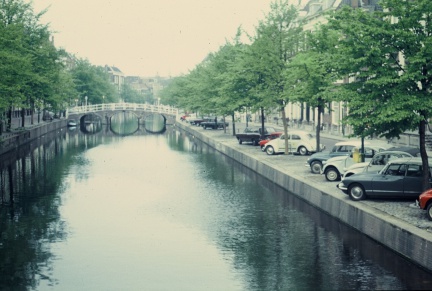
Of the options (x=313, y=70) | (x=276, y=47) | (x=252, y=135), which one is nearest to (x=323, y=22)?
(x=252, y=135)

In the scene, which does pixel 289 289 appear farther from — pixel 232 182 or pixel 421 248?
pixel 232 182

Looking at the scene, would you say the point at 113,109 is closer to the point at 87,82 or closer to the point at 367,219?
the point at 87,82

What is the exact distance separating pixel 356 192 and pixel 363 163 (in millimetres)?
4685

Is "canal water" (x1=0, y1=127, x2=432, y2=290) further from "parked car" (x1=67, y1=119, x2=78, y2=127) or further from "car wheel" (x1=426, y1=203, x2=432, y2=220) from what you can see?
"parked car" (x1=67, y1=119, x2=78, y2=127)

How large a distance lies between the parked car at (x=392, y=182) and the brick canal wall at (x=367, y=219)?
0.62 m

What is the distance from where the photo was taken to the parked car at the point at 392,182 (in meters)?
25.1

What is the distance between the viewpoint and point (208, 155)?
185 feet

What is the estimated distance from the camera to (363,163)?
3011cm

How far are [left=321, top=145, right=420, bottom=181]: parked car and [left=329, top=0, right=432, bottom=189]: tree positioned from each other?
3.97 meters

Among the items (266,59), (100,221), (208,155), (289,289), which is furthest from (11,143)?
Answer: (289,289)

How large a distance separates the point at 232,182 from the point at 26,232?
1590cm

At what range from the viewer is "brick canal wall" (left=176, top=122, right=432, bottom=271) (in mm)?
18891

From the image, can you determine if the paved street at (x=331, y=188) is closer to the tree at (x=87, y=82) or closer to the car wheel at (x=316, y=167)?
the car wheel at (x=316, y=167)

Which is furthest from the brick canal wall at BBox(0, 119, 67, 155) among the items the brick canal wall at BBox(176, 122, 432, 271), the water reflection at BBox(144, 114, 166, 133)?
the brick canal wall at BBox(176, 122, 432, 271)
